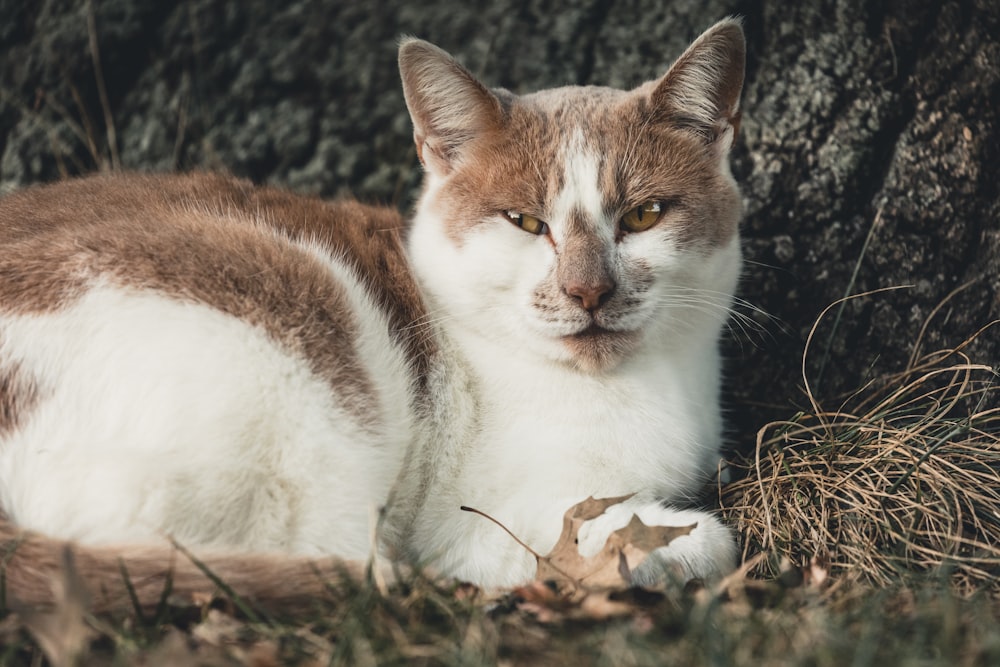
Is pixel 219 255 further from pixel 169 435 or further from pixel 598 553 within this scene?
pixel 598 553

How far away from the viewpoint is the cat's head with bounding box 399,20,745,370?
8.91 feet

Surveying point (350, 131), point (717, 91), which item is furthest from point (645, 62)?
point (350, 131)

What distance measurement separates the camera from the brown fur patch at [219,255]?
2.44 metres

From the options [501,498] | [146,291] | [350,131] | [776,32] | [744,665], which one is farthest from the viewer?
[350,131]

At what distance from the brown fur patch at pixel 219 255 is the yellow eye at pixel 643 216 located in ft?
2.51

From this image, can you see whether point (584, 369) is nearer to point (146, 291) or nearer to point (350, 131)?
point (146, 291)

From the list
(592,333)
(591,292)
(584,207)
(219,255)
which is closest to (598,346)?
(592,333)

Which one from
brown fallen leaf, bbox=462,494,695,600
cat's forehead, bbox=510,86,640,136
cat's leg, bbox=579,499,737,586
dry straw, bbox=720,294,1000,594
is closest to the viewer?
brown fallen leaf, bbox=462,494,695,600

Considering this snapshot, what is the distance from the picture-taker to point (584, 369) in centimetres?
283

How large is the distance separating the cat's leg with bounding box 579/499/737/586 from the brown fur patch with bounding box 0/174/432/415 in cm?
77

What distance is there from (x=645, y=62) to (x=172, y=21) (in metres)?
2.23

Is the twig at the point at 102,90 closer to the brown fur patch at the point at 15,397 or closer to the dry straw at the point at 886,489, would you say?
the brown fur patch at the point at 15,397

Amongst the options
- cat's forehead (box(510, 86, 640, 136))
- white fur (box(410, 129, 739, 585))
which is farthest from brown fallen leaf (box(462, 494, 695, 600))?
cat's forehead (box(510, 86, 640, 136))

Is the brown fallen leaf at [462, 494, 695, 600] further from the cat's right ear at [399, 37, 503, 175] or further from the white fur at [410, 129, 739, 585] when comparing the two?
the cat's right ear at [399, 37, 503, 175]
